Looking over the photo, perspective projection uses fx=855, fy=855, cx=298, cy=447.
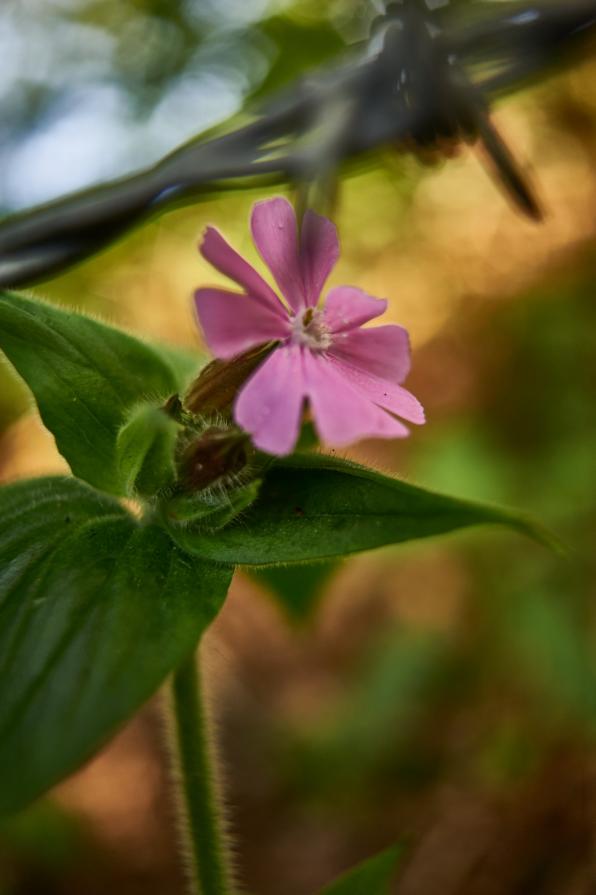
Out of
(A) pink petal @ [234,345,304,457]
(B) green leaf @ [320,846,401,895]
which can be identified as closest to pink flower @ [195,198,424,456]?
(A) pink petal @ [234,345,304,457]

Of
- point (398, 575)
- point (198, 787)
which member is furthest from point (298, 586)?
point (398, 575)

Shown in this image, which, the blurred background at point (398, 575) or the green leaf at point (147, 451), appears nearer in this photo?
the green leaf at point (147, 451)

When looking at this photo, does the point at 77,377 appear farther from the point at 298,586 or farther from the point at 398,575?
the point at 398,575

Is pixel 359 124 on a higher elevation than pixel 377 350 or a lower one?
higher

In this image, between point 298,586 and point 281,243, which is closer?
point 281,243

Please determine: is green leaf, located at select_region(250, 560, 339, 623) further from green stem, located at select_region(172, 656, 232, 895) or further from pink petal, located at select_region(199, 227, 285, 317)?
pink petal, located at select_region(199, 227, 285, 317)

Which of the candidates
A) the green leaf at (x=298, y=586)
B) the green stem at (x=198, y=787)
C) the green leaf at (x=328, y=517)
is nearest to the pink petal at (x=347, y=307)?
the green leaf at (x=328, y=517)

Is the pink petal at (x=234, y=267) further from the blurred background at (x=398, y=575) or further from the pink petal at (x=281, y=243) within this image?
the blurred background at (x=398, y=575)
